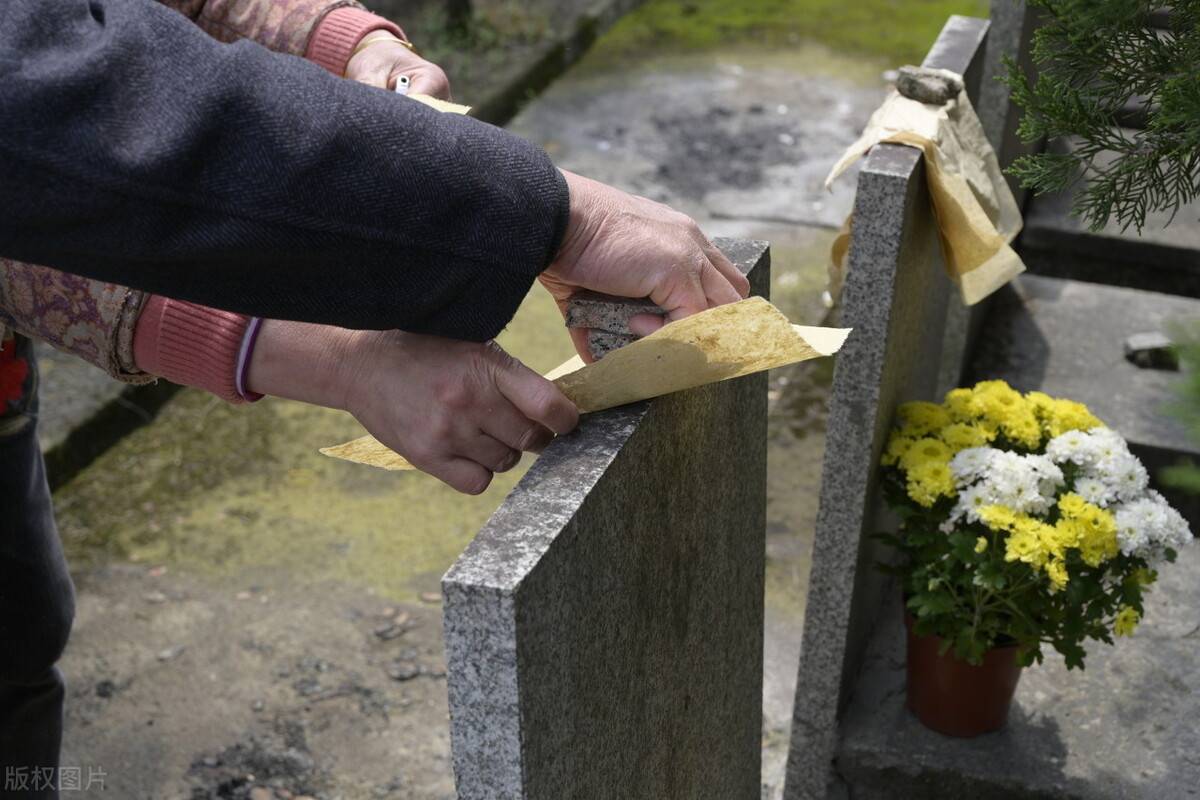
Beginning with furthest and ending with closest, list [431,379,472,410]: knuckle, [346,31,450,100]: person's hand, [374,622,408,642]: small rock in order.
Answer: [374,622,408,642]: small rock → [346,31,450,100]: person's hand → [431,379,472,410]: knuckle

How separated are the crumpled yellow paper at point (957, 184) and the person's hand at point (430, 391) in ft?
4.11

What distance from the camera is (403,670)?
3514mm

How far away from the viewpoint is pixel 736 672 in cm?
223

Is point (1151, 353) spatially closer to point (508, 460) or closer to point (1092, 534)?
point (1092, 534)

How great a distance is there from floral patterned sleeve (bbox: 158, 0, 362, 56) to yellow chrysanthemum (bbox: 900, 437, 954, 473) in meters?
1.36

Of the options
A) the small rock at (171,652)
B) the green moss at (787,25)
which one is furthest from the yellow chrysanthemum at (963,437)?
the green moss at (787,25)

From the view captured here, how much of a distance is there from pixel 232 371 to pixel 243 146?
15.8 inches

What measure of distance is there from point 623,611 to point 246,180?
0.69 metres

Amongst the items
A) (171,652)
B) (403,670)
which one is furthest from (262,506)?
(403,670)

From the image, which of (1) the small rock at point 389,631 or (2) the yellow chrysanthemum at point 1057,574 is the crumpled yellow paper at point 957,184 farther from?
(1) the small rock at point 389,631

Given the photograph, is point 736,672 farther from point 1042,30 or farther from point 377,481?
point 377,481

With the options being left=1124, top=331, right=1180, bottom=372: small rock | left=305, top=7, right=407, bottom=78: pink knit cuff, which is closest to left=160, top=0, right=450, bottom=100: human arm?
left=305, top=7, right=407, bottom=78: pink knit cuff

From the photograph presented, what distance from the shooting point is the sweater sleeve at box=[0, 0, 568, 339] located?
3.93ft

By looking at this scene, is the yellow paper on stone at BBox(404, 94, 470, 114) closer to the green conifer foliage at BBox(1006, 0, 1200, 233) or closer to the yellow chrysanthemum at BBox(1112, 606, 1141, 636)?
the green conifer foliage at BBox(1006, 0, 1200, 233)
